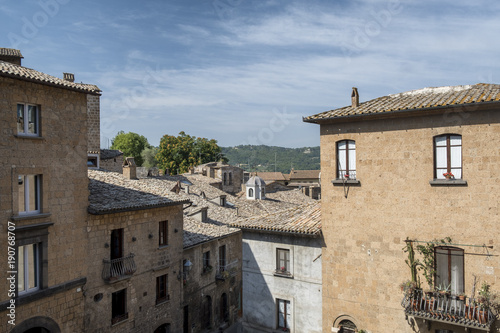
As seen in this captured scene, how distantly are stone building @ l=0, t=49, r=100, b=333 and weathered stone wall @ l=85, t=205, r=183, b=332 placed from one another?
2.15 ft

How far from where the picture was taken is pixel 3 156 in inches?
563

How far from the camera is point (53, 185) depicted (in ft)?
53.0

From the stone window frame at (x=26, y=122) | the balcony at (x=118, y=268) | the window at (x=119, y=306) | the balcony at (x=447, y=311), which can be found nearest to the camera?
the balcony at (x=447, y=311)

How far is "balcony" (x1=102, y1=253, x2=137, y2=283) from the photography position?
18.2 meters

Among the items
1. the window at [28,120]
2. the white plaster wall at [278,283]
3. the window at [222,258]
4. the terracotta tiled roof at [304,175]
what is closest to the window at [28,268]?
the window at [28,120]

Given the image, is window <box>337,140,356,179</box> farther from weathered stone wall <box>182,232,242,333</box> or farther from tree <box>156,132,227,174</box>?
tree <box>156,132,227,174</box>

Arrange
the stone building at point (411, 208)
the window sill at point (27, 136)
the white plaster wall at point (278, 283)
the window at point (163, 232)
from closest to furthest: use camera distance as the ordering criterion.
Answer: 1. the stone building at point (411, 208)
2. the window sill at point (27, 136)
3. the white plaster wall at point (278, 283)
4. the window at point (163, 232)

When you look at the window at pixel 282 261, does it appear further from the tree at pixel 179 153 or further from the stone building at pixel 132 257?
the tree at pixel 179 153

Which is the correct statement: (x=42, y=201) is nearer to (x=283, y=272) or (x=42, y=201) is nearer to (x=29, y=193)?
(x=29, y=193)

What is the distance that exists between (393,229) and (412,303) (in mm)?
2641

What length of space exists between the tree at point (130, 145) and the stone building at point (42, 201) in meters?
58.2

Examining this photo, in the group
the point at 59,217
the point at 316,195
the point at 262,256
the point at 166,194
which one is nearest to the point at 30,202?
the point at 59,217

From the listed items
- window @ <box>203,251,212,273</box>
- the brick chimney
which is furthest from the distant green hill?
the brick chimney

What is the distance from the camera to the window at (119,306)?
1888 centimetres
